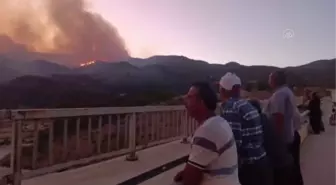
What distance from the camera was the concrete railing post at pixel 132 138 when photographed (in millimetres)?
7895

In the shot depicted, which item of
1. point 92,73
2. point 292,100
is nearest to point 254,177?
point 292,100

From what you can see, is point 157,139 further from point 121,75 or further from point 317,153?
point 121,75

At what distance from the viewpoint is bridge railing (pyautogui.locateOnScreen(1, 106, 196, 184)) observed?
4812 mm

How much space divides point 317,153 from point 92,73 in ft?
314

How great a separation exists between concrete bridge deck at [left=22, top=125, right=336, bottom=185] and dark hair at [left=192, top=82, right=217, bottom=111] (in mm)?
3205

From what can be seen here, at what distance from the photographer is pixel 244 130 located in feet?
12.5

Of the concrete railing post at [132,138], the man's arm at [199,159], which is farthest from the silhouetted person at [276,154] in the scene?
the concrete railing post at [132,138]

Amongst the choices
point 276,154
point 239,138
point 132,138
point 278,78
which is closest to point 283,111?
point 278,78

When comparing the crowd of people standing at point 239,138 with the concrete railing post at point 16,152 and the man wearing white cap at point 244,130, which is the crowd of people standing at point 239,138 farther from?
the concrete railing post at point 16,152

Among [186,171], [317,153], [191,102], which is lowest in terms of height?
[317,153]

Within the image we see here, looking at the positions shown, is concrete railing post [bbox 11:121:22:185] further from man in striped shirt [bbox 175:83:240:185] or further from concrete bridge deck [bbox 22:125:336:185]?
man in striped shirt [bbox 175:83:240:185]

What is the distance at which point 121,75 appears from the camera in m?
111

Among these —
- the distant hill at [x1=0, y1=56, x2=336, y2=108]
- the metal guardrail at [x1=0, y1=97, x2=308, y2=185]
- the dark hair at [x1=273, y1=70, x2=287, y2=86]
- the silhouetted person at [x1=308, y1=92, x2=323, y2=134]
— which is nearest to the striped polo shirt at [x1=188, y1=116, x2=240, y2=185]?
the metal guardrail at [x1=0, y1=97, x2=308, y2=185]

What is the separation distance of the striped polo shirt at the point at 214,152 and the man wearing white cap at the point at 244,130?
1006mm
